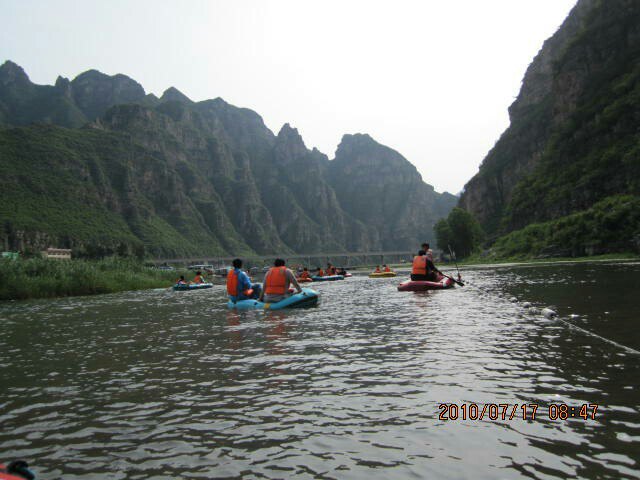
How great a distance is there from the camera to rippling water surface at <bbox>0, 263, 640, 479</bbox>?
4.75 m

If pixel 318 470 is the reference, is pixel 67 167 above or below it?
above

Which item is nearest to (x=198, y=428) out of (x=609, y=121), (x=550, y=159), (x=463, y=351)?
(x=463, y=351)

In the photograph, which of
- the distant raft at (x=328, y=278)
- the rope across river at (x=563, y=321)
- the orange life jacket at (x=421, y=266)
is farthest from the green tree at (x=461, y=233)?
the rope across river at (x=563, y=321)

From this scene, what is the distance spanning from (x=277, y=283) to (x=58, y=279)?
2473cm

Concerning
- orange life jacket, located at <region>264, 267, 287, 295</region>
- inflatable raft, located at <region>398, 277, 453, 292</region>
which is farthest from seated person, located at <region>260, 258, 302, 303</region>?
inflatable raft, located at <region>398, 277, 453, 292</region>

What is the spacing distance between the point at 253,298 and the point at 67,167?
172 m

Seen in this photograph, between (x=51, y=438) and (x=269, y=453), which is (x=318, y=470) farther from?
(x=51, y=438)

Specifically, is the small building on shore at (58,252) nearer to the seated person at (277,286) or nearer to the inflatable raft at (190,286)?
the inflatable raft at (190,286)

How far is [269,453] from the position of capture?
16.6ft

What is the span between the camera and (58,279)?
36781 millimetres

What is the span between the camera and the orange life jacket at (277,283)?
66.9 feet

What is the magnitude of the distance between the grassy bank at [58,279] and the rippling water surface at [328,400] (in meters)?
23.8

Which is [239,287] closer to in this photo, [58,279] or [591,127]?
[58,279]

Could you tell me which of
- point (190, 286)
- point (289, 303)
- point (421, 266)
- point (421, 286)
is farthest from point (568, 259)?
point (289, 303)
